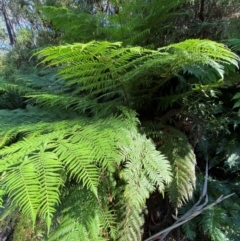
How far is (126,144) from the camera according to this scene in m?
0.79

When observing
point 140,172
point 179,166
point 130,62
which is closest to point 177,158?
point 179,166

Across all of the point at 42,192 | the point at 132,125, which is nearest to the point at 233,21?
the point at 132,125

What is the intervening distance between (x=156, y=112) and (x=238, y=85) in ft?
1.46

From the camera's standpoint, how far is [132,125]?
0.88 meters

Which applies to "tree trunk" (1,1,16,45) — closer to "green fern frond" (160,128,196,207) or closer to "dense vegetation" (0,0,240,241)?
"dense vegetation" (0,0,240,241)

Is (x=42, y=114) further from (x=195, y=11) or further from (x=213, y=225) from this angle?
(x=195, y=11)

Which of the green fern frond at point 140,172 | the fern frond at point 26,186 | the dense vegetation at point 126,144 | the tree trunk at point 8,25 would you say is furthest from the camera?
the tree trunk at point 8,25

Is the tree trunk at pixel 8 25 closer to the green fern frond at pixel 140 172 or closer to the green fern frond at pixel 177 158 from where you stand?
the green fern frond at pixel 177 158

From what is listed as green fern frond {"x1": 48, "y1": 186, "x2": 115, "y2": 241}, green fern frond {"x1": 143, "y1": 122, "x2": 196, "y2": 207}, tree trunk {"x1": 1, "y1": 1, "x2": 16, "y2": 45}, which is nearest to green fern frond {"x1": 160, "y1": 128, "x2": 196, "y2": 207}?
green fern frond {"x1": 143, "y1": 122, "x2": 196, "y2": 207}

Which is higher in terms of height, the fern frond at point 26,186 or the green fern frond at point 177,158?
the fern frond at point 26,186

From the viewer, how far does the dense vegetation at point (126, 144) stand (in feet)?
2.37

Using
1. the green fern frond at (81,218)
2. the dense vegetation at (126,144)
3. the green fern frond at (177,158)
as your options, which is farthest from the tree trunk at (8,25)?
the green fern frond at (81,218)

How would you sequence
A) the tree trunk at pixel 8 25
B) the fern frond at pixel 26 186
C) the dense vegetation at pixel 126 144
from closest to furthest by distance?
the fern frond at pixel 26 186 < the dense vegetation at pixel 126 144 < the tree trunk at pixel 8 25

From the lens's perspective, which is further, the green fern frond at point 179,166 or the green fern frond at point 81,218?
the green fern frond at point 179,166
